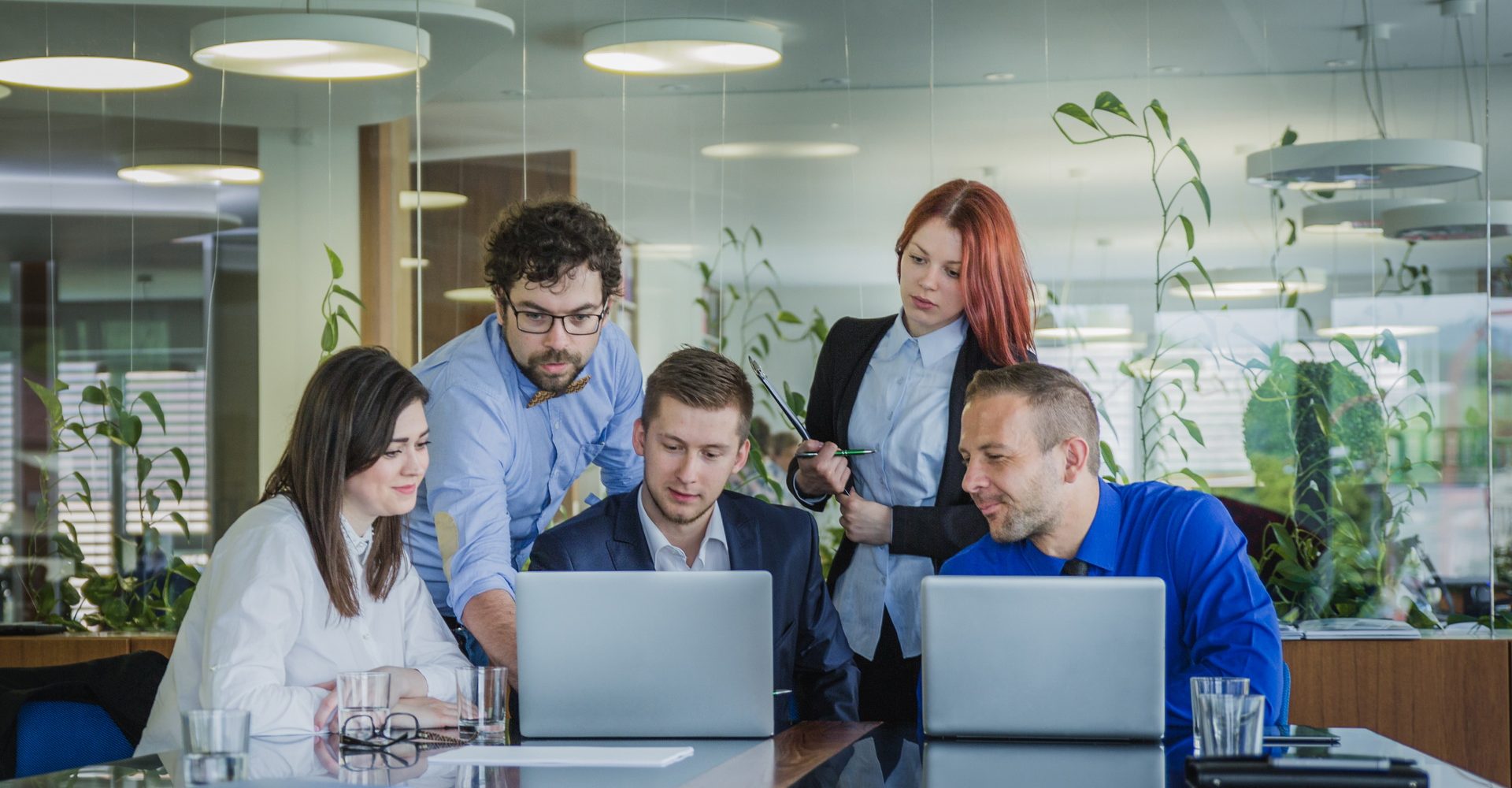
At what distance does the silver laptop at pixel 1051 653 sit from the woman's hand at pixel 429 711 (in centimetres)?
72

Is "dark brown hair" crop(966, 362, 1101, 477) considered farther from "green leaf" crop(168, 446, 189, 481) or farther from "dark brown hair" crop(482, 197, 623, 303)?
"green leaf" crop(168, 446, 189, 481)

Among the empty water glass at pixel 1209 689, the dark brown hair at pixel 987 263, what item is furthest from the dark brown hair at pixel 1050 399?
the empty water glass at pixel 1209 689

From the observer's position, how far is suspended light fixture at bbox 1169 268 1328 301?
466 centimetres

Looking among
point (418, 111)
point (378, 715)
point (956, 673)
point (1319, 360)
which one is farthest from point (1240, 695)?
point (418, 111)

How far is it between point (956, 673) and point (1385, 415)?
3.16 m

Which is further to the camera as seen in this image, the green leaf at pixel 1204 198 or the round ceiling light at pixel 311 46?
the green leaf at pixel 1204 198

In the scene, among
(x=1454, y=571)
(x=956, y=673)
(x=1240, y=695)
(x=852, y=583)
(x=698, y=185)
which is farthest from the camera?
(x=698, y=185)

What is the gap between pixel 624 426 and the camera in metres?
3.16

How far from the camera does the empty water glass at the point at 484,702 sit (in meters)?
2.04

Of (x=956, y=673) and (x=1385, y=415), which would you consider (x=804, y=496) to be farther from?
(x=1385, y=415)

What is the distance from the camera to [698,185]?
4.95 m

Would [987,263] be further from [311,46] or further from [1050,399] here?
→ [311,46]

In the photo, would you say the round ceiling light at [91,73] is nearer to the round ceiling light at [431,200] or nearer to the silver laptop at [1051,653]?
the round ceiling light at [431,200]

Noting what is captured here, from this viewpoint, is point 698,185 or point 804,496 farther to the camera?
point 698,185
